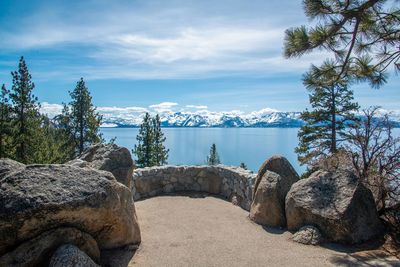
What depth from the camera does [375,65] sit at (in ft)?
24.0

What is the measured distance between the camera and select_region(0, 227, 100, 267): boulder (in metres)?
A: 4.52

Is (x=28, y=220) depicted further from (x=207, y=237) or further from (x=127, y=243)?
(x=207, y=237)

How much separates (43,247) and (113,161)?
4606 millimetres

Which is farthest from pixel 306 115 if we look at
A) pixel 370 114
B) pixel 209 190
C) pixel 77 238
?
pixel 77 238

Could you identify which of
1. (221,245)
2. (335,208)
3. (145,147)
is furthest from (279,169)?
(145,147)

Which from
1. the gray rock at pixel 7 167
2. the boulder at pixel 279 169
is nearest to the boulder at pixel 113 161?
the gray rock at pixel 7 167

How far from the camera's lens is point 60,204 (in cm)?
484

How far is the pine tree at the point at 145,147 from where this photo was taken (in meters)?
36.0

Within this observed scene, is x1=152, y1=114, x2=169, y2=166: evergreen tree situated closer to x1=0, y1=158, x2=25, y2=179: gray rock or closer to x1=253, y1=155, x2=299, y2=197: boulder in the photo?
x1=253, y1=155, x2=299, y2=197: boulder

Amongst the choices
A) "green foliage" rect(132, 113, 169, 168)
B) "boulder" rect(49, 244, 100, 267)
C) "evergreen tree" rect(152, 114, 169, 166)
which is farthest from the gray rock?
"evergreen tree" rect(152, 114, 169, 166)

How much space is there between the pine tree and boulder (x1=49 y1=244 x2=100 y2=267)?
103 feet

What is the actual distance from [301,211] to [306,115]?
18258 millimetres

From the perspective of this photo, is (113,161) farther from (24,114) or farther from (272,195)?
(24,114)

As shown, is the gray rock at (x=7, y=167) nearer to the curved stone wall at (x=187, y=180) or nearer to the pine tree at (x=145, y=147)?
Result: the curved stone wall at (x=187, y=180)
